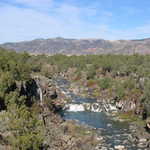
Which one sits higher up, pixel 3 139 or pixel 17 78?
pixel 17 78

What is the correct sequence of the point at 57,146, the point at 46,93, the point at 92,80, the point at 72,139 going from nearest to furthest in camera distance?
the point at 57,146
the point at 72,139
the point at 46,93
the point at 92,80

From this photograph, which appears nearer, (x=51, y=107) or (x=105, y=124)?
(x=105, y=124)

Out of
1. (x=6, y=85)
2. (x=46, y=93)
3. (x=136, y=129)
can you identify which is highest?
(x=6, y=85)

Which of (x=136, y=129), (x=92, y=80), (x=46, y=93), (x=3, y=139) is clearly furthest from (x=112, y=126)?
(x=92, y=80)

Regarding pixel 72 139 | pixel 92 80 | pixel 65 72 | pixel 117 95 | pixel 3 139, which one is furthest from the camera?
pixel 65 72

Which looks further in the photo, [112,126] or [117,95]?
[117,95]

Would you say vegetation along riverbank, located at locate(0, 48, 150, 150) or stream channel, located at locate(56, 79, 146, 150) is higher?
vegetation along riverbank, located at locate(0, 48, 150, 150)

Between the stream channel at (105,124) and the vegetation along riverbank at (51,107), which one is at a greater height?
the vegetation along riverbank at (51,107)

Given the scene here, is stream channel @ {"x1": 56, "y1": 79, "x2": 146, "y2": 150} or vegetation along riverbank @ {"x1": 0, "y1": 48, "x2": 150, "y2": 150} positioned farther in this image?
stream channel @ {"x1": 56, "y1": 79, "x2": 146, "y2": 150}

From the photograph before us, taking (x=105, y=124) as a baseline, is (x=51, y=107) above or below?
above

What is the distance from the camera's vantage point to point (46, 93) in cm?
6391

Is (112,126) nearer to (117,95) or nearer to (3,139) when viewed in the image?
(117,95)

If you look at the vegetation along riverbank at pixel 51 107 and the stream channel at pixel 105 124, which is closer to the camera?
the vegetation along riverbank at pixel 51 107

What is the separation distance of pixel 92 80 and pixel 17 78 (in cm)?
5105
